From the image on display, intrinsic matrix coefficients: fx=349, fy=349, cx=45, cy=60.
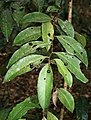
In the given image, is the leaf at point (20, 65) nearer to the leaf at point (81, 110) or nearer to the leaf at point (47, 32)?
the leaf at point (47, 32)

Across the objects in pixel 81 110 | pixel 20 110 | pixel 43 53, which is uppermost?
pixel 43 53

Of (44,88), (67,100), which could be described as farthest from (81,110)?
(44,88)

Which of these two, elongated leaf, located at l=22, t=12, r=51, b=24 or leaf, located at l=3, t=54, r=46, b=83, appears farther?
elongated leaf, located at l=22, t=12, r=51, b=24

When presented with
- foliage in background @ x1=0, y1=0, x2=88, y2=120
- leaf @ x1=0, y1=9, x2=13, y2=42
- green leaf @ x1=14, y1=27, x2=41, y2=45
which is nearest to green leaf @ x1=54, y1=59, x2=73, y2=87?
foliage in background @ x1=0, y1=0, x2=88, y2=120

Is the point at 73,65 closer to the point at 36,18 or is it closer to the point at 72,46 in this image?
the point at 72,46

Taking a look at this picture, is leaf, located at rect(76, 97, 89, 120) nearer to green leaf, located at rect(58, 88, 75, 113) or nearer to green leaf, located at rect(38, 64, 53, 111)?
green leaf, located at rect(58, 88, 75, 113)

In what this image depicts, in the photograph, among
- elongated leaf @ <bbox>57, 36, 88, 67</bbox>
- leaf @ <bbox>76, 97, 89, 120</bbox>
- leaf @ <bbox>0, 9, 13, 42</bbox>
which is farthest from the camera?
leaf @ <bbox>76, 97, 89, 120</bbox>

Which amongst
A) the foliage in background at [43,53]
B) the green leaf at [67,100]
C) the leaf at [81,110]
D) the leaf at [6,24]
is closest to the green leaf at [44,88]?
the foliage in background at [43,53]

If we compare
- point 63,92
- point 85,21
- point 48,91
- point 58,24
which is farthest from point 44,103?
point 85,21

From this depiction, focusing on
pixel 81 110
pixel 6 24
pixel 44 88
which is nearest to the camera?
pixel 44 88

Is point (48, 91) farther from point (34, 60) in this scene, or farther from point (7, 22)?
point (7, 22)
